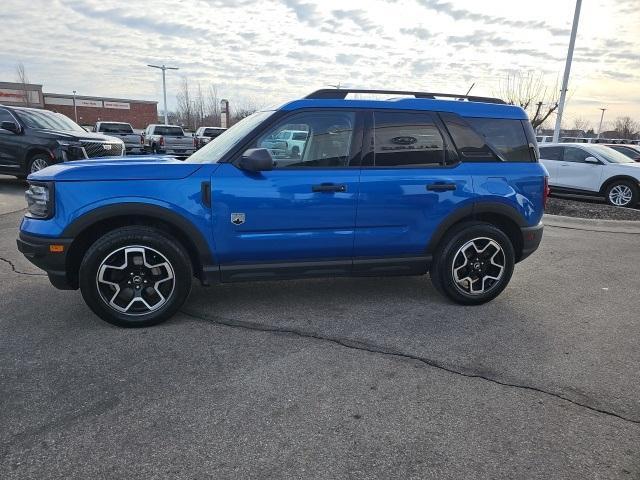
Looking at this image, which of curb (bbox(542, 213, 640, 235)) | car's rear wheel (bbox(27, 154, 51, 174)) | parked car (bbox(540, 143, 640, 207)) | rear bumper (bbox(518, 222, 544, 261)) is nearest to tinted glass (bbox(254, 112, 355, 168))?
rear bumper (bbox(518, 222, 544, 261))

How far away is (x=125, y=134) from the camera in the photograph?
22.2 meters

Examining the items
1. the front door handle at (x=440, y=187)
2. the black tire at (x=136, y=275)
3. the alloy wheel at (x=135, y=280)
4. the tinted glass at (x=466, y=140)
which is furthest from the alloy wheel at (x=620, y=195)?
the alloy wheel at (x=135, y=280)

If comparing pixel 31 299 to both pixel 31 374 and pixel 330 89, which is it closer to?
pixel 31 374

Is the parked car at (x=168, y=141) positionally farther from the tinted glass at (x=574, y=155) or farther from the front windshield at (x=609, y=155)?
the front windshield at (x=609, y=155)

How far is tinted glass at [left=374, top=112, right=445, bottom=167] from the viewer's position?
422cm

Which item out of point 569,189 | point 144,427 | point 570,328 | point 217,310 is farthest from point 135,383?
point 569,189

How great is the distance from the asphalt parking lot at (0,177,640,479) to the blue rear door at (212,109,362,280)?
0.53 metres

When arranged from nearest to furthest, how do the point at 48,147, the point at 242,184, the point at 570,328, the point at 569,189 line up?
1. the point at 242,184
2. the point at 570,328
3. the point at 48,147
4. the point at 569,189

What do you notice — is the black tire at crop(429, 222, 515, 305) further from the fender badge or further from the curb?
the curb

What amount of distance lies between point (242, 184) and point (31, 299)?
2.39 meters

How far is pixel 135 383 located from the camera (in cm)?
307

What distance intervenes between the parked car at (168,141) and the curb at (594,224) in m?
14.4

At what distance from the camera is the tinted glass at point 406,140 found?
13.8ft

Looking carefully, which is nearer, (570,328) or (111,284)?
(111,284)
